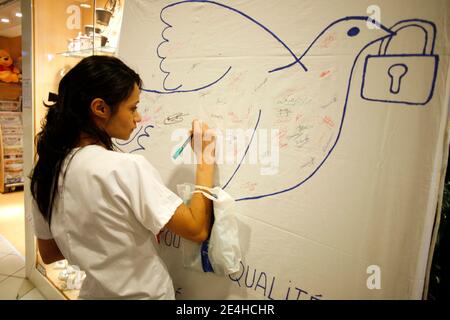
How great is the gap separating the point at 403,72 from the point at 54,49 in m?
2.07

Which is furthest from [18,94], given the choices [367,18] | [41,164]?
[367,18]

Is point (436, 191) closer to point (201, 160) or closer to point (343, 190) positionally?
point (343, 190)

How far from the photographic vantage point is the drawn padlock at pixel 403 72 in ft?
1.90

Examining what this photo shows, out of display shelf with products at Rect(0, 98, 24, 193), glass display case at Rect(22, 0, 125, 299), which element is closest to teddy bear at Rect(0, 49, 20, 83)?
display shelf with products at Rect(0, 98, 24, 193)

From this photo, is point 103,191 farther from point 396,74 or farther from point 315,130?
point 396,74

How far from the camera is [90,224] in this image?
713 millimetres

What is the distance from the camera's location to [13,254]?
8.05 feet

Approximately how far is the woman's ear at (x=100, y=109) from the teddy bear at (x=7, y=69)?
3.98m

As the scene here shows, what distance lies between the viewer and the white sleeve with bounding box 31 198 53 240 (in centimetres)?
86

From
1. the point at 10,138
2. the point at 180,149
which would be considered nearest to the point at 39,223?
the point at 180,149

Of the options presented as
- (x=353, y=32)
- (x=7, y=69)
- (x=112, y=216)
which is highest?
(x=7, y=69)

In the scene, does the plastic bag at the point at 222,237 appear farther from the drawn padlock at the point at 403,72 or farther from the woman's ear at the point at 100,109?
the drawn padlock at the point at 403,72

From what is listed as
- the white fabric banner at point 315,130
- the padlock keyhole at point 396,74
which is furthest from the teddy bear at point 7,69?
the padlock keyhole at point 396,74

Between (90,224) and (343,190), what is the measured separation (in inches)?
25.2
